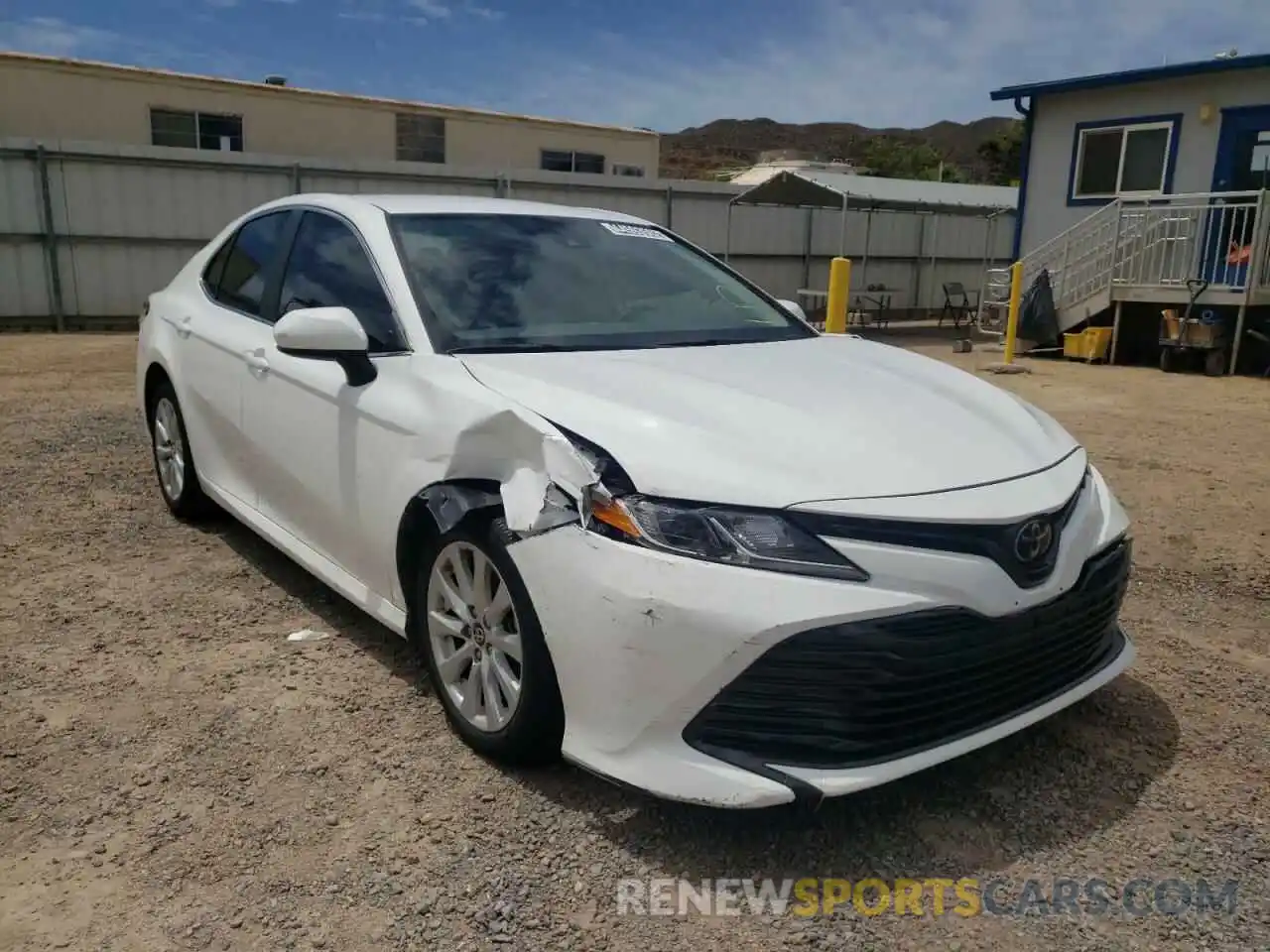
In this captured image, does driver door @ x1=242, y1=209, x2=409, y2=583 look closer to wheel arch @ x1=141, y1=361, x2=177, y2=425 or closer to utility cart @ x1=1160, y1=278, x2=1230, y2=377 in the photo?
wheel arch @ x1=141, y1=361, x2=177, y2=425

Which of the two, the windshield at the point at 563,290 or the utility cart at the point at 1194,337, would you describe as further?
the utility cart at the point at 1194,337

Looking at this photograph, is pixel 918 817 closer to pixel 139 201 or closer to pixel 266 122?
pixel 139 201

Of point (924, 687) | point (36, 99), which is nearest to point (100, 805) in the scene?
point (924, 687)

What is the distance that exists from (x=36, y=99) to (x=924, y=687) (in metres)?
18.6

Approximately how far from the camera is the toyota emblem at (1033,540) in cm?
238

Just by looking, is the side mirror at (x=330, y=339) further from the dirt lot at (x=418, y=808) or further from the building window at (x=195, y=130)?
the building window at (x=195, y=130)

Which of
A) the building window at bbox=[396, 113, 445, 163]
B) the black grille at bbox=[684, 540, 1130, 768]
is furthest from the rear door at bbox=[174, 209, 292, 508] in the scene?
the building window at bbox=[396, 113, 445, 163]

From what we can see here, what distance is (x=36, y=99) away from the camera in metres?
16.5

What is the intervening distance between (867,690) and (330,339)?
182cm

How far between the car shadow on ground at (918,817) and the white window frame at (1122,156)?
12.8 m

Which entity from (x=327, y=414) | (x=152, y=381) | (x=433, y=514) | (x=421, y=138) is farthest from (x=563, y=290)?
(x=421, y=138)

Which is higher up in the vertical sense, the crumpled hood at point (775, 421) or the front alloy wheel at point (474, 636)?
the crumpled hood at point (775, 421)

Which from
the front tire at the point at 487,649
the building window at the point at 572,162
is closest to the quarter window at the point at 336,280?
the front tire at the point at 487,649

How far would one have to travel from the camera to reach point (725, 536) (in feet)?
7.38
